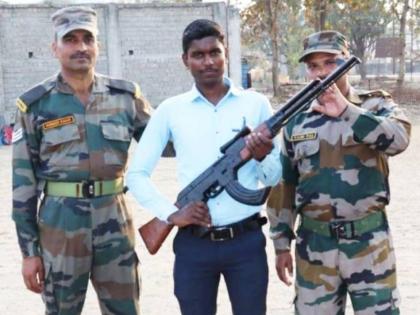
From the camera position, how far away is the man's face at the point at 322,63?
316cm

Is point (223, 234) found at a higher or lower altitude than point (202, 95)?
lower

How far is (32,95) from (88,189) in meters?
0.55

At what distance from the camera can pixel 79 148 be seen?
3.46 meters

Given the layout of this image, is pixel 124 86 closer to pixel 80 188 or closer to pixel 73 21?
pixel 73 21

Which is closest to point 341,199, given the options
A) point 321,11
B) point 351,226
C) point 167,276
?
point 351,226

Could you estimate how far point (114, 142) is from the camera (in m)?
3.52

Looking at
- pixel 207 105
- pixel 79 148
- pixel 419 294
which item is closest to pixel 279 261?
pixel 207 105

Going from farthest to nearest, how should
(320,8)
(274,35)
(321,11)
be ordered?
(320,8)
(321,11)
(274,35)

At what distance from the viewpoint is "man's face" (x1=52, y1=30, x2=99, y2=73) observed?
11.3 ft

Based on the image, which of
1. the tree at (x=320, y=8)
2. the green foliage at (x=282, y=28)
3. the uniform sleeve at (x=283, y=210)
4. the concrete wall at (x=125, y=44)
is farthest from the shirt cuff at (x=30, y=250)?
the tree at (x=320, y=8)

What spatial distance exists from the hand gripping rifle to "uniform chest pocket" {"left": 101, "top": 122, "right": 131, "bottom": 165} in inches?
20.5

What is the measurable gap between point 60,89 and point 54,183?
0.48m

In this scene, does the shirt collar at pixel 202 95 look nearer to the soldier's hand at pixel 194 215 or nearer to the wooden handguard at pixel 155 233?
the soldier's hand at pixel 194 215

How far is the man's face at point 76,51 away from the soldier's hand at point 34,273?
98 centimetres
